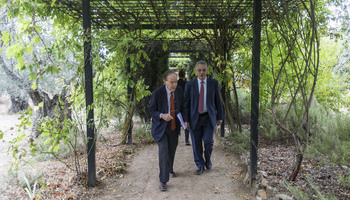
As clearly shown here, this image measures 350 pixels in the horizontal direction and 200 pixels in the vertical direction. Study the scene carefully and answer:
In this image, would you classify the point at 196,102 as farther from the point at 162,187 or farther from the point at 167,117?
the point at 162,187

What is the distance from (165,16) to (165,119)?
2660 millimetres

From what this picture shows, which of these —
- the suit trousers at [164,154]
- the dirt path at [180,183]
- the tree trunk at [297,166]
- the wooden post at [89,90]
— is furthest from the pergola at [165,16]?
the suit trousers at [164,154]

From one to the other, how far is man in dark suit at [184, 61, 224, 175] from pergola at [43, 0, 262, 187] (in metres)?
0.89

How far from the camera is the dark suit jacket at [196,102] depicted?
4.61 meters

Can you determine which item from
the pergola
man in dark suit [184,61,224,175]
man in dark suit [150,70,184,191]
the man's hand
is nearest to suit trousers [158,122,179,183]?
man in dark suit [150,70,184,191]

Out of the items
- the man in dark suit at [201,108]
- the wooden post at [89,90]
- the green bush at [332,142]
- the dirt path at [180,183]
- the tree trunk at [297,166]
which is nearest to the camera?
the tree trunk at [297,166]

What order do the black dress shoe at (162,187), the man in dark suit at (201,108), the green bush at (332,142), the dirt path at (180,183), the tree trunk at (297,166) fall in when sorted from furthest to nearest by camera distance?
the man in dark suit at (201,108), the black dress shoe at (162,187), the dirt path at (180,183), the green bush at (332,142), the tree trunk at (297,166)

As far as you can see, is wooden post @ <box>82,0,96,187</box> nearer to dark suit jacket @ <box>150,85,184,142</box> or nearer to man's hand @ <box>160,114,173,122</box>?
dark suit jacket @ <box>150,85,184,142</box>

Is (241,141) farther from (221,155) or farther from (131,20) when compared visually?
(131,20)

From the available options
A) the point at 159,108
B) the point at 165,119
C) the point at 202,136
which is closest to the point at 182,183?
the point at 202,136

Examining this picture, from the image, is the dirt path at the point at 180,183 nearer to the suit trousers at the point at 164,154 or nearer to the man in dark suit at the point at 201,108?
the suit trousers at the point at 164,154

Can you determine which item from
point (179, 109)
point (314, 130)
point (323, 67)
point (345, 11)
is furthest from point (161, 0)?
point (323, 67)

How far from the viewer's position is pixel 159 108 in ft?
13.6

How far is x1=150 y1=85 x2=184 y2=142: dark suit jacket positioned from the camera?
4.02m
